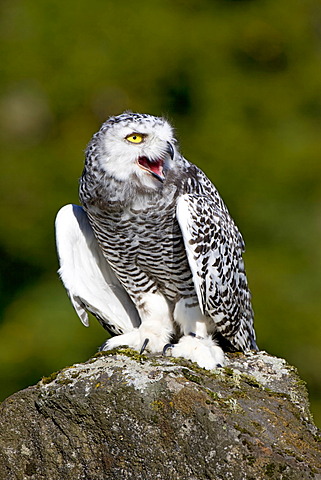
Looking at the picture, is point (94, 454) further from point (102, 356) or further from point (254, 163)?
point (254, 163)

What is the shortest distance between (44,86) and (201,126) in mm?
2205

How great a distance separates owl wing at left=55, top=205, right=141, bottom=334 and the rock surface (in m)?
0.74

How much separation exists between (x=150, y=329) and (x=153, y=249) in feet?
1.53

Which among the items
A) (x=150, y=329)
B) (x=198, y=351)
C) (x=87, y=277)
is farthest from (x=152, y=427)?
(x=87, y=277)

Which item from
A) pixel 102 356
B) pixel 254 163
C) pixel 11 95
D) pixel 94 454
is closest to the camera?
pixel 94 454

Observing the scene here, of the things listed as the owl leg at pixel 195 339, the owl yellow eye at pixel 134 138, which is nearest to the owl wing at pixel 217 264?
the owl leg at pixel 195 339

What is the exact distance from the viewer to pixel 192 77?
31.8 ft

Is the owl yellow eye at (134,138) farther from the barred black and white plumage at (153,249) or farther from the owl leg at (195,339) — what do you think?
the owl leg at (195,339)

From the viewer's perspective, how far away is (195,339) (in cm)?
381

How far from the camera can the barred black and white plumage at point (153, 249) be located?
3.66 metres

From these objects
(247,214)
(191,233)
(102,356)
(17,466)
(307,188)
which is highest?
(307,188)

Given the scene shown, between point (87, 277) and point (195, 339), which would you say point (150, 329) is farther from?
point (87, 277)

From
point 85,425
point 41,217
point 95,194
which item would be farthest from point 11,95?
point 85,425

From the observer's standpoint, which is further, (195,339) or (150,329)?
(150,329)
